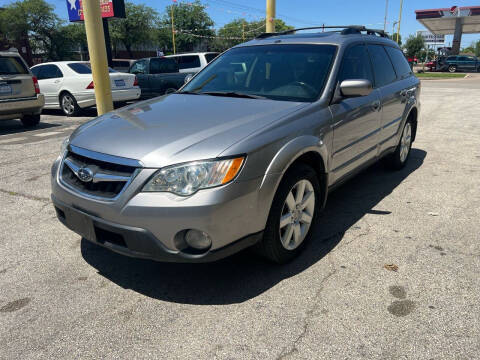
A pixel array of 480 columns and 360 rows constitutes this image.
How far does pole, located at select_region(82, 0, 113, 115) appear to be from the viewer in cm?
643

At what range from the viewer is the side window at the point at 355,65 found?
143 inches

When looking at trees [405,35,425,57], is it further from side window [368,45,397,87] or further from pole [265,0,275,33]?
side window [368,45,397,87]

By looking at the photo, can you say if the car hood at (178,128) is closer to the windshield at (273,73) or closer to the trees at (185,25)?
the windshield at (273,73)

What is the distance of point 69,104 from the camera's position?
1096 centimetres

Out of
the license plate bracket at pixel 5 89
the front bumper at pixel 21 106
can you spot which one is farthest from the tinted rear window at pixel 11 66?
the front bumper at pixel 21 106

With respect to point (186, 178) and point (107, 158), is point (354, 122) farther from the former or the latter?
point (107, 158)

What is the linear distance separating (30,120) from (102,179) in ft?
26.9

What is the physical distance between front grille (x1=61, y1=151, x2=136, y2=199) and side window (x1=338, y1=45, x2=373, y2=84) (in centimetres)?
209

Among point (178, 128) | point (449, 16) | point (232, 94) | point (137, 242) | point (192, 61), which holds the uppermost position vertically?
point (449, 16)

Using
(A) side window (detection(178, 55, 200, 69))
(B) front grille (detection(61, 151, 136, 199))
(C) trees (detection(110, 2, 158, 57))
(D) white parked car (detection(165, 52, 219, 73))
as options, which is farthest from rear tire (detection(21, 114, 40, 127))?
(C) trees (detection(110, 2, 158, 57))

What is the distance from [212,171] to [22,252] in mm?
2034

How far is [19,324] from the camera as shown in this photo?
8.01ft

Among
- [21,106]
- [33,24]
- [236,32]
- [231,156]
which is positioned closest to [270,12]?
[21,106]

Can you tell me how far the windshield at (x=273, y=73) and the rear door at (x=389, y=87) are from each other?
39.5 inches
